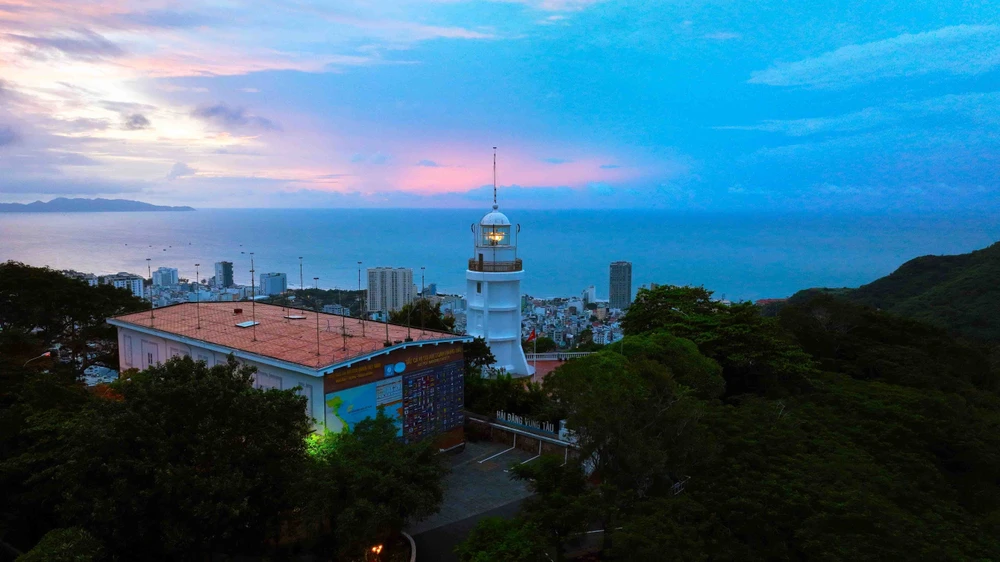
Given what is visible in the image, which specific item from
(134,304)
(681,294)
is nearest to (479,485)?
(681,294)

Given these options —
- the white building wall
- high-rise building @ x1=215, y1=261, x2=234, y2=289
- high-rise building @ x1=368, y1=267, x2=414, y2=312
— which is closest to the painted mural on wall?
the white building wall

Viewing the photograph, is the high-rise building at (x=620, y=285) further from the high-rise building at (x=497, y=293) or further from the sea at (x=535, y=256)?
the high-rise building at (x=497, y=293)

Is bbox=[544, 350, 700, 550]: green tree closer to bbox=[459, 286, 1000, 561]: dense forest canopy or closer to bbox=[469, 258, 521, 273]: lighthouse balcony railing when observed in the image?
bbox=[459, 286, 1000, 561]: dense forest canopy

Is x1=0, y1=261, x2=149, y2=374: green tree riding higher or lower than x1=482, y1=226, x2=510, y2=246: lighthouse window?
lower

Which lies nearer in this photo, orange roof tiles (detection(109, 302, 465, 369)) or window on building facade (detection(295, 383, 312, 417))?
window on building facade (detection(295, 383, 312, 417))

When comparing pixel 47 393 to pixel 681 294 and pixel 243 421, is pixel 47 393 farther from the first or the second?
pixel 681 294

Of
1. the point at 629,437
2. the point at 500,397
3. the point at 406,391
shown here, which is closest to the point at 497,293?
the point at 500,397
